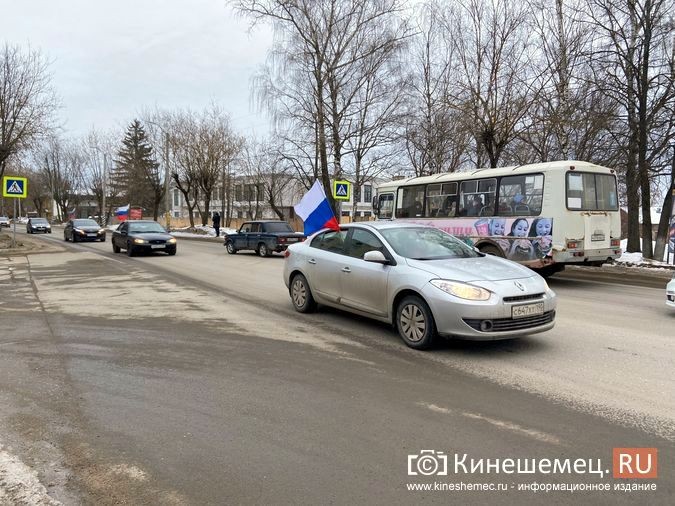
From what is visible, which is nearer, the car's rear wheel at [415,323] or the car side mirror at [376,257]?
the car's rear wheel at [415,323]

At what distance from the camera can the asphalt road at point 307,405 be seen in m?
3.07

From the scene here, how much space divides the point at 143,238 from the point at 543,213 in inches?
568

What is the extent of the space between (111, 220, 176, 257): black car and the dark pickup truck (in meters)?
2.76

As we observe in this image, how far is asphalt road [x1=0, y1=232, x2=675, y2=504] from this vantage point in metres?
3.07

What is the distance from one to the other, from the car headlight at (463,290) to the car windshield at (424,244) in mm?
813

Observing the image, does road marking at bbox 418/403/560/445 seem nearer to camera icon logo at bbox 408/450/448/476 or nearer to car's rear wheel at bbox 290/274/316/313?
camera icon logo at bbox 408/450/448/476

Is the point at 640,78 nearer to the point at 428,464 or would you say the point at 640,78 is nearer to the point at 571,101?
the point at 571,101

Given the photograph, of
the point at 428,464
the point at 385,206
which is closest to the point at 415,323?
the point at 428,464

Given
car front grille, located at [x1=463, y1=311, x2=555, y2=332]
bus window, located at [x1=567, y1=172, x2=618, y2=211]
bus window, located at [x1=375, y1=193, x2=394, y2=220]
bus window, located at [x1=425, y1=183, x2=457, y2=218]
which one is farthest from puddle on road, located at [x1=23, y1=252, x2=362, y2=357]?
bus window, located at [x1=567, y1=172, x2=618, y2=211]

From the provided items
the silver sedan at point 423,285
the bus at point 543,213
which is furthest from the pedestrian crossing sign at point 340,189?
the silver sedan at point 423,285

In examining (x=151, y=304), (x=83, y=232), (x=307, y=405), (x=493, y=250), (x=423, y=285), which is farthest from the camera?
(x=83, y=232)

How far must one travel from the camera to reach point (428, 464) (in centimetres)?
328

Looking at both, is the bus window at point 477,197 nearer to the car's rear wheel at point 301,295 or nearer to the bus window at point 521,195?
the bus window at point 521,195

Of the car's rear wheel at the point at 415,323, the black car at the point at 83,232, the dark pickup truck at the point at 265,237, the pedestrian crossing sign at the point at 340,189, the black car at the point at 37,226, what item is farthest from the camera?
the black car at the point at 37,226
